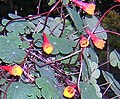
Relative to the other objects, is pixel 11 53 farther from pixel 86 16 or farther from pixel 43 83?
pixel 86 16

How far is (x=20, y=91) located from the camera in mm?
629

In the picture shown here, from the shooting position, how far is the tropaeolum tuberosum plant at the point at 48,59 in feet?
2.13

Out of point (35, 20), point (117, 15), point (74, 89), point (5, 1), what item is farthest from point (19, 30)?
point (117, 15)

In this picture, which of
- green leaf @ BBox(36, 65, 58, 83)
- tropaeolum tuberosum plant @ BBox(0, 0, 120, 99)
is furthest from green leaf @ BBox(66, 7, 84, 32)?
green leaf @ BBox(36, 65, 58, 83)

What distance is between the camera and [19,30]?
760 mm

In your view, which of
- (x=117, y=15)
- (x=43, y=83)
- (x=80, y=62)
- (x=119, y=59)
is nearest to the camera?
(x=43, y=83)

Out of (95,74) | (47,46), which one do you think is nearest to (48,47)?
(47,46)

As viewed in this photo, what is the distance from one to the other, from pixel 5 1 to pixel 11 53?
201 cm

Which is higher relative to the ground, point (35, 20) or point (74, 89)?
point (35, 20)

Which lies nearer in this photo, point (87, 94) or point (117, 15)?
point (87, 94)

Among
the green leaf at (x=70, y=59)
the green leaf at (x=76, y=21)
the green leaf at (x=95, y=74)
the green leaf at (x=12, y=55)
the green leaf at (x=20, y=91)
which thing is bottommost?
the green leaf at (x=95, y=74)

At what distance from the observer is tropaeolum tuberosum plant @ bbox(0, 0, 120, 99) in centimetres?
65

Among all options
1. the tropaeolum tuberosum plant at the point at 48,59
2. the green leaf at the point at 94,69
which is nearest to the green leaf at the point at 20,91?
the tropaeolum tuberosum plant at the point at 48,59

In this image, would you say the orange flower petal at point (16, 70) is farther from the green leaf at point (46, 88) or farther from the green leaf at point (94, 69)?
the green leaf at point (94, 69)
